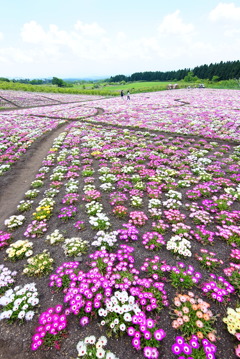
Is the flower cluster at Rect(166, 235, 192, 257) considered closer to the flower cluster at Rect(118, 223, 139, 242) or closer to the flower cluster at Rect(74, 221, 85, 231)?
the flower cluster at Rect(118, 223, 139, 242)

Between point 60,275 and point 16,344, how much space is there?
1.82 meters

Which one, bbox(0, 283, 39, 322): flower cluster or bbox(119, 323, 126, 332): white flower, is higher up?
bbox(119, 323, 126, 332): white flower

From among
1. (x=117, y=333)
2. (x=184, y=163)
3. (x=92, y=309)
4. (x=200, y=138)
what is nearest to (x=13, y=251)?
(x=92, y=309)

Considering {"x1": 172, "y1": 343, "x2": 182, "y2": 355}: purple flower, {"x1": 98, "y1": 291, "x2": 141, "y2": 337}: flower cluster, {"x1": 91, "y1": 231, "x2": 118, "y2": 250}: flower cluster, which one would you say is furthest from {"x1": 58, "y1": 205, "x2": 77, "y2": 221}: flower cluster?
Answer: {"x1": 172, "y1": 343, "x2": 182, "y2": 355}: purple flower

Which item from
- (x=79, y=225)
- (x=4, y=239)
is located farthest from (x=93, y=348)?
(x=4, y=239)

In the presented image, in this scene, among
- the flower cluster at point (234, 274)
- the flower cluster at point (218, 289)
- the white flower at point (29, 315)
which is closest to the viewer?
the white flower at point (29, 315)

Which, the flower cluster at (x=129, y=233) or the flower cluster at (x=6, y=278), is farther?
the flower cluster at (x=129, y=233)

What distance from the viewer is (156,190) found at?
436 inches

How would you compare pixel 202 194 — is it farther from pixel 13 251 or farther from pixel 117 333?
pixel 13 251

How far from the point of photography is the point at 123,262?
6.39m

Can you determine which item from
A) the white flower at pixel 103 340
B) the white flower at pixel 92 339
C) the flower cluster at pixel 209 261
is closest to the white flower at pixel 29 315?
the white flower at pixel 92 339

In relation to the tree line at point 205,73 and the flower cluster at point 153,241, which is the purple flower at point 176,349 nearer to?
the flower cluster at point 153,241

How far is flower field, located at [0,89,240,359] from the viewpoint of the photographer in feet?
14.9

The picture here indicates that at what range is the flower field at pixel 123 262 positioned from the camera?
4.54 metres
